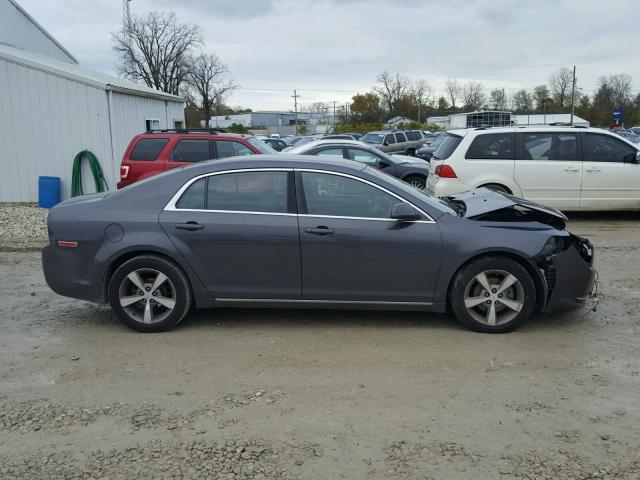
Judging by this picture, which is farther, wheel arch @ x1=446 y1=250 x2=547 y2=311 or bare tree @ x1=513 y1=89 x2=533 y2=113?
bare tree @ x1=513 y1=89 x2=533 y2=113

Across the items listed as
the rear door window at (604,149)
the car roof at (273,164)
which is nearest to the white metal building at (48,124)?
the car roof at (273,164)

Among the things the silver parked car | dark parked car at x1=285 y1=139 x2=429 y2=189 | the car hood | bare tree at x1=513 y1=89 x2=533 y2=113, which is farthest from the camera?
bare tree at x1=513 y1=89 x2=533 y2=113

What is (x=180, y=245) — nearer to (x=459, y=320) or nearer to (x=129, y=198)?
(x=129, y=198)

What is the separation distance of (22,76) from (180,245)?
11183 mm

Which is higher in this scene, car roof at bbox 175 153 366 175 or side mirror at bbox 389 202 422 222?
car roof at bbox 175 153 366 175

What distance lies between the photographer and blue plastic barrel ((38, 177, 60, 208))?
14234 mm

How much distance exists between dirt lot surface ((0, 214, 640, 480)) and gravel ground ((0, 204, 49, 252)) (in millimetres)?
3826

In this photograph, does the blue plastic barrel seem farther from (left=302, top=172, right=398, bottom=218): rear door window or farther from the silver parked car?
the silver parked car

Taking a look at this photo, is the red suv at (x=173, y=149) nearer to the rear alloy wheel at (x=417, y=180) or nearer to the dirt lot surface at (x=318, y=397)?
the rear alloy wheel at (x=417, y=180)

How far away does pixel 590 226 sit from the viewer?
35.2 feet

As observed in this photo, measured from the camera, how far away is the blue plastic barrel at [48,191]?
46.7 ft

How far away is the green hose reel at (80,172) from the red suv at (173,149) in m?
3.44

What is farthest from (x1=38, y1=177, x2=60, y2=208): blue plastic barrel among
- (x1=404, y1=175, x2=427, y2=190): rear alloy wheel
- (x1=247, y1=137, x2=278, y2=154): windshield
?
(x1=404, y1=175, x2=427, y2=190): rear alloy wheel

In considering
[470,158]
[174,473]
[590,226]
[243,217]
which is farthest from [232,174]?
[590,226]
